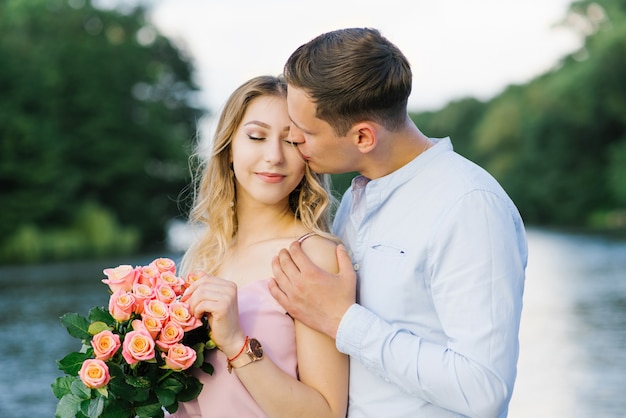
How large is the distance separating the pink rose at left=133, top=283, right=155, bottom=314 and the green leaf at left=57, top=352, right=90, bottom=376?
8.6 inches

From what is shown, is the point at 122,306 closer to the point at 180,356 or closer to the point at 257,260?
the point at 180,356

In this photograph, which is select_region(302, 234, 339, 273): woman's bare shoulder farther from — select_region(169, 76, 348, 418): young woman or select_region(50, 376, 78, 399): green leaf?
select_region(50, 376, 78, 399): green leaf

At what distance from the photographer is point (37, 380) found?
14.2 meters

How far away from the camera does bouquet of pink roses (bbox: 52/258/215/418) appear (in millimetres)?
2953

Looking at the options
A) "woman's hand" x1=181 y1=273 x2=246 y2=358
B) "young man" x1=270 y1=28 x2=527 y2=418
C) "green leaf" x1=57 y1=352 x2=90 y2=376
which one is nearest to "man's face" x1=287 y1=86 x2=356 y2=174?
"young man" x1=270 y1=28 x2=527 y2=418

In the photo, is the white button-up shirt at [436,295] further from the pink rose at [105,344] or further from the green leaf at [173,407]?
the pink rose at [105,344]

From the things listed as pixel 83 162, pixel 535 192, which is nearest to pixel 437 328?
pixel 83 162

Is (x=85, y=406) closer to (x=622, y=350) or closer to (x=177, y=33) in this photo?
(x=622, y=350)

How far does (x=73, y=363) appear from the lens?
3082 mm

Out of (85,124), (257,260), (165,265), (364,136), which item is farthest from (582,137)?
(364,136)

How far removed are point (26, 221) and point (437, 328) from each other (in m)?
38.3

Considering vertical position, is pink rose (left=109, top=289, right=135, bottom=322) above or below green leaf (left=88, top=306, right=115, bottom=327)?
above

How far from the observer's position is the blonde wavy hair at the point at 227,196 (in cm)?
353

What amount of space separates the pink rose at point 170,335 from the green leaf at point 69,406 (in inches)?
12.7
